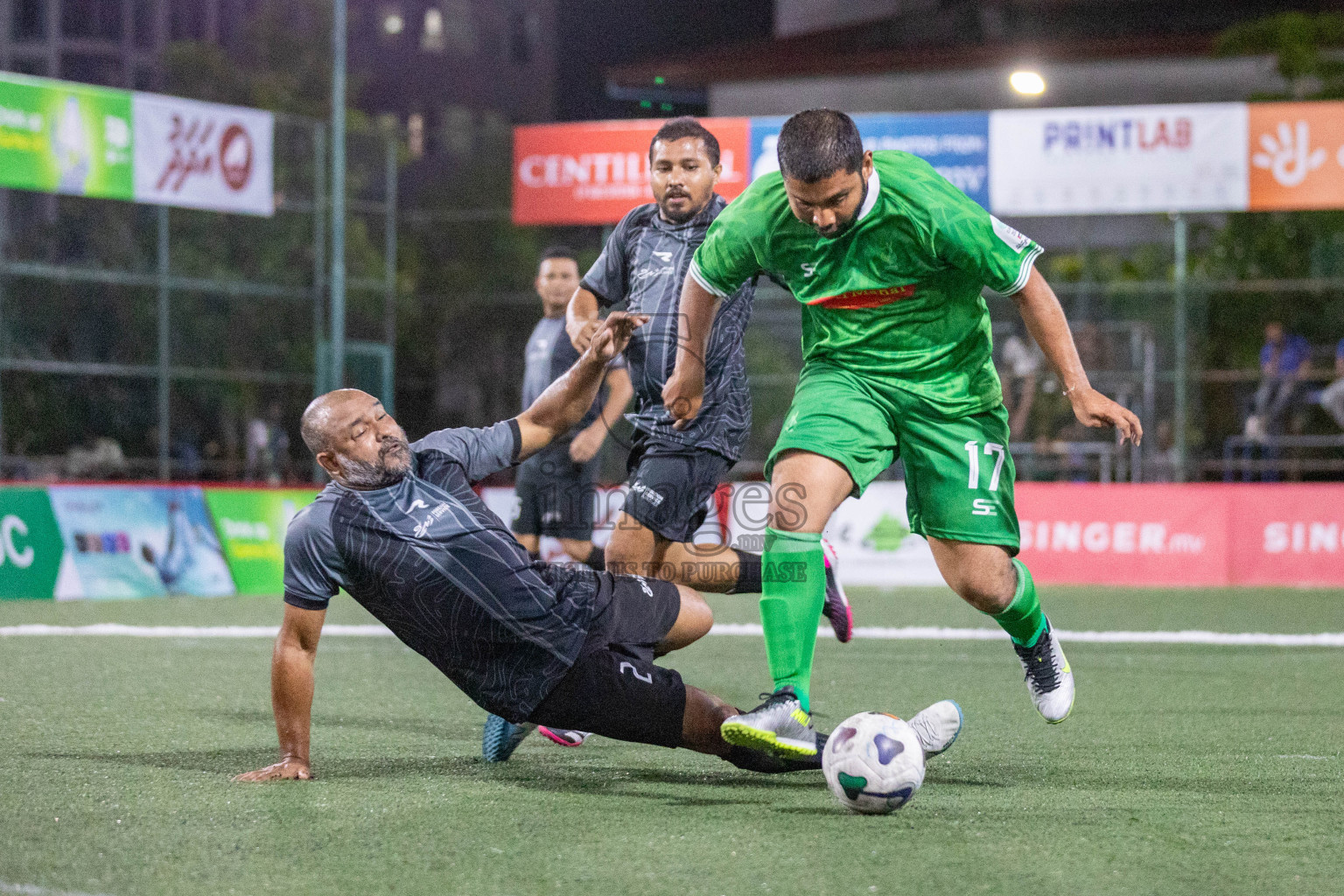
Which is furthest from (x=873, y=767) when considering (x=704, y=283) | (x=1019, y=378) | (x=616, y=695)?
(x=1019, y=378)

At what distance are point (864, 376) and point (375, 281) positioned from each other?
17287 mm

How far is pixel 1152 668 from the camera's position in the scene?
8.20 meters

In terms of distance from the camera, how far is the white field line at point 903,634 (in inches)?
378

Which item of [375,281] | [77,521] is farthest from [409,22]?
[77,521]

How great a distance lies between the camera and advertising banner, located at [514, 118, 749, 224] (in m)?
18.7

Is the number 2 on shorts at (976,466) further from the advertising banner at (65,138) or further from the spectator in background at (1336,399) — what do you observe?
the spectator in background at (1336,399)

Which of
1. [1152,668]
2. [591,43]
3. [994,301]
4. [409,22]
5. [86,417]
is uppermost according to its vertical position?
[409,22]

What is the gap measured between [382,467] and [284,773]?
0.97 m

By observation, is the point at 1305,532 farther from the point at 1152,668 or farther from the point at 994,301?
the point at 1152,668

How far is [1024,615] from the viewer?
17.5 feet

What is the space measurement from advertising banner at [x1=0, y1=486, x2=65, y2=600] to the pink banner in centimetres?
830

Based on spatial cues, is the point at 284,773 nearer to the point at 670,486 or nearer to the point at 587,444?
the point at 670,486

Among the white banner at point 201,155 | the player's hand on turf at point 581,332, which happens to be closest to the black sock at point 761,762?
the player's hand on turf at point 581,332

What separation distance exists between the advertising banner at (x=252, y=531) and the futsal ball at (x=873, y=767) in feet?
31.4
